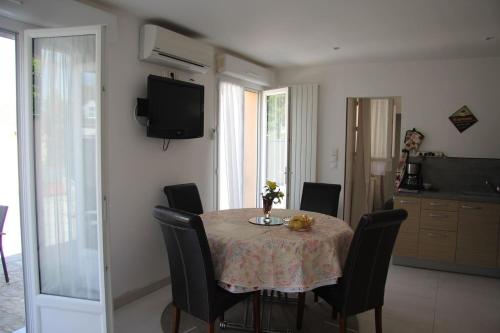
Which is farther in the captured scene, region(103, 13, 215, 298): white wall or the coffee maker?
the coffee maker

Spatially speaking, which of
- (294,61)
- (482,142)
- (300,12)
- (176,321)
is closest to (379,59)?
(294,61)

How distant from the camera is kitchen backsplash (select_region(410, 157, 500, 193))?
442cm

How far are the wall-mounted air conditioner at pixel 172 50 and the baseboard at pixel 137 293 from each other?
2.13m

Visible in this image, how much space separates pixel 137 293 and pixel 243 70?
109 inches

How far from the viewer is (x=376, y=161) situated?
5.85m

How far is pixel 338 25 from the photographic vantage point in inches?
129

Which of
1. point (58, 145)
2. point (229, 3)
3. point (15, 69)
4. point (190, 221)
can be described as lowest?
point (190, 221)

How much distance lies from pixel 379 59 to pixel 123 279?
4.01 meters

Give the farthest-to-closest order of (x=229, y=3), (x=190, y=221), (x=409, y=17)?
(x=409, y=17), (x=229, y=3), (x=190, y=221)

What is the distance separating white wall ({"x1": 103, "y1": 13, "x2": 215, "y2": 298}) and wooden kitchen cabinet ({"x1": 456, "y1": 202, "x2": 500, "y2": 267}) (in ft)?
10.7

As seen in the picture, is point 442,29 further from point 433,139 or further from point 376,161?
point 376,161

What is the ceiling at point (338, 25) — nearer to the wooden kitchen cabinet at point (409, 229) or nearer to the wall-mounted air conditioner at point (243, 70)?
the wall-mounted air conditioner at point (243, 70)

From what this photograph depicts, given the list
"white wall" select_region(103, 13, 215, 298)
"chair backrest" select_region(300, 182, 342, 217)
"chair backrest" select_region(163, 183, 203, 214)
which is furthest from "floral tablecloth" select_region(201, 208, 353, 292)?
"chair backrest" select_region(300, 182, 342, 217)

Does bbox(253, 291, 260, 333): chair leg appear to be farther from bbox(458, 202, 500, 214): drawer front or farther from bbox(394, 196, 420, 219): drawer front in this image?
bbox(458, 202, 500, 214): drawer front
